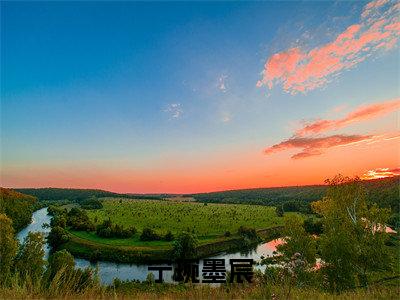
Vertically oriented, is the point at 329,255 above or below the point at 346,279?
above

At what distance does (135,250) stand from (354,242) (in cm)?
6884

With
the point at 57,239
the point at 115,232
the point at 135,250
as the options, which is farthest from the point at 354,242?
the point at 57,239

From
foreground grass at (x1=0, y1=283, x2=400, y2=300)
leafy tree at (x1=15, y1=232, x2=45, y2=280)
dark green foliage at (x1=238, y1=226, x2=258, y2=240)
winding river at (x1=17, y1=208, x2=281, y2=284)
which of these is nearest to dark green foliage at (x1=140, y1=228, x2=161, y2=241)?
winding river at (x1=17, y1=208, x2=281, y2=284)

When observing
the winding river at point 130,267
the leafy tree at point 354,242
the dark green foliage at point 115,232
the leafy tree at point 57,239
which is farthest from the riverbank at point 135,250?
the leafy tree at point 354,242

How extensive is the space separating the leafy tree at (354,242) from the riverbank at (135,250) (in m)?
58.6

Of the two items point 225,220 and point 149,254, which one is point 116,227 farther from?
point 225,220

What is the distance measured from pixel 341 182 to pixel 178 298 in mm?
34743

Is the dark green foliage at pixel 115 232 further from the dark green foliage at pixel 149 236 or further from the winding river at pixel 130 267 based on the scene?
the winding river at pixel 130 267

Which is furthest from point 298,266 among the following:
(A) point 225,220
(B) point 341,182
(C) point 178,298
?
(A) point 225,220

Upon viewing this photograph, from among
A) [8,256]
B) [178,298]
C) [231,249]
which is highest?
[178,298]

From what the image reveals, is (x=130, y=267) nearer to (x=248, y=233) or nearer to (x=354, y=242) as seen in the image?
(x=248, y=233)

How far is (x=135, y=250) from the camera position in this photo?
87.6 meters

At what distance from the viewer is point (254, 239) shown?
10381 centimetres

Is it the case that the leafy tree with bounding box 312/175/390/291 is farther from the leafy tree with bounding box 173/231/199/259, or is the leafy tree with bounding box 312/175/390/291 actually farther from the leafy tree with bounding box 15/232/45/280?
the leafy tree with bounding box 173/231/199/259
